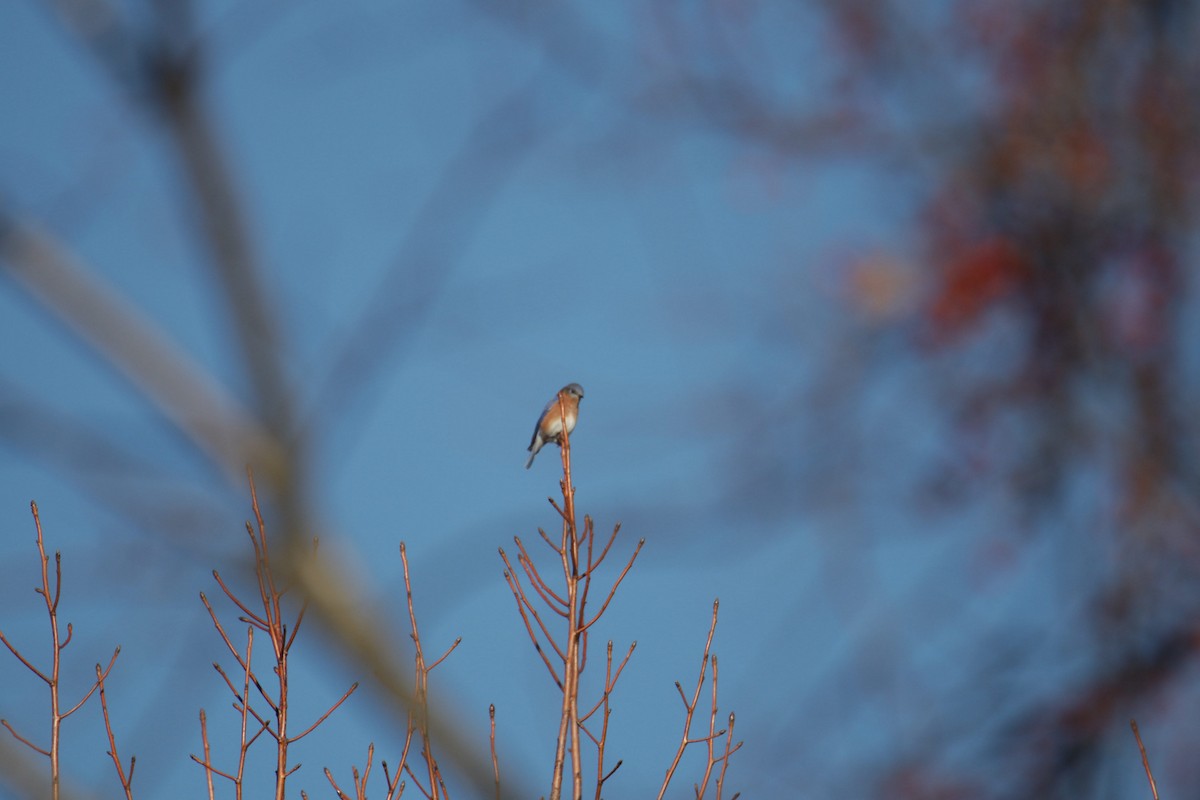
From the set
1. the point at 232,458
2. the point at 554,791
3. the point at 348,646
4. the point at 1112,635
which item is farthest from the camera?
the point at 1112,635

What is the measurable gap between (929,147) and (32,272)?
546 cm

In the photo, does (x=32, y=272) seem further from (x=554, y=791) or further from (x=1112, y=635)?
(x=1112, y=635)

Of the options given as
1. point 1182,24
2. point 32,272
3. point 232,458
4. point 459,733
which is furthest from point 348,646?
point 1182,24

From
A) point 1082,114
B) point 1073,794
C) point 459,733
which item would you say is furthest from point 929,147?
point 459,733

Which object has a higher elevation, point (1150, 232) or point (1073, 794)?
point (1150, 232)

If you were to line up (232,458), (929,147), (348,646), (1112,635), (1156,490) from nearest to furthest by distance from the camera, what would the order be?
(232,458)
(348,646)
(1112,635)
(1156,490)
(929,147)

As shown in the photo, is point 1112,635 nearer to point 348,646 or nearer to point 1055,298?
point 1055,298

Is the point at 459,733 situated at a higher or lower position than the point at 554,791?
higher

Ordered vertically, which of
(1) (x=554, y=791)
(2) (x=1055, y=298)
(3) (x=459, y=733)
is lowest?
(1) (x=554, y=791)

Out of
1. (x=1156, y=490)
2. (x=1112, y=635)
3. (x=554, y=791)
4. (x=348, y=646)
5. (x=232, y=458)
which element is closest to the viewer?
(x=554, y=791)

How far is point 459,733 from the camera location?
4.89 metres

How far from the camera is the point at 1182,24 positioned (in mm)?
7086

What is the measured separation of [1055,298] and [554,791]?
236 inches

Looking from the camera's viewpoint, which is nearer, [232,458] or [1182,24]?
[232,458]
